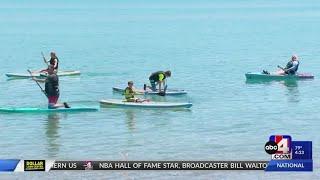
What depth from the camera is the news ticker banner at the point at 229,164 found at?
19.0 meters

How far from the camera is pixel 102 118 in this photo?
40406 mm

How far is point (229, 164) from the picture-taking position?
70.3 feet

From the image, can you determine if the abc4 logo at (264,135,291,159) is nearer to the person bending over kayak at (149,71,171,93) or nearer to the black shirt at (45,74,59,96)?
the black shirt at (45,74,59,96)

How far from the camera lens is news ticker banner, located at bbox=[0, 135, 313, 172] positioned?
1902 centimetres

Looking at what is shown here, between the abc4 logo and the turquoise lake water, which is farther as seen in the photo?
the turquoise lake water

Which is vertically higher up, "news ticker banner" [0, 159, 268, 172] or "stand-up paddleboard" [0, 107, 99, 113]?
"stand-up paddleboard" [0, 107, 99, 113]

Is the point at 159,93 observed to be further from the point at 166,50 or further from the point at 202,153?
the point at 166,50

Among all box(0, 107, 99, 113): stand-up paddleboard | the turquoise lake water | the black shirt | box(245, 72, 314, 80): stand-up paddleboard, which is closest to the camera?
the turquoise lake water

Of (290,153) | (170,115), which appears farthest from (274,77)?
(290,153)

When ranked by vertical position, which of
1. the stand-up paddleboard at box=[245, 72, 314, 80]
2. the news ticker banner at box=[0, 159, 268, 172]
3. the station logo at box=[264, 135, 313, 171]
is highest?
the stand-up paddleboard at box=[245, 72, 314, 80]

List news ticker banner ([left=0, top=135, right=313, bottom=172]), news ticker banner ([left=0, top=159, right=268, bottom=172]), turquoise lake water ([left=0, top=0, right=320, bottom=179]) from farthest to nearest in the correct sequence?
turquoise lake water ([left=0, top=0, right=320, bottom=179]) → news ticker banner ([left=0, top=159, right=268, bottom=172]) → news ticker banner ([left=0, top=135, right=313, bottom=172])

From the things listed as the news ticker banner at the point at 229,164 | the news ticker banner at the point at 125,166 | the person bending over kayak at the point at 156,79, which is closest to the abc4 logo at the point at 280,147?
the news ticker banner at the point at 229,164

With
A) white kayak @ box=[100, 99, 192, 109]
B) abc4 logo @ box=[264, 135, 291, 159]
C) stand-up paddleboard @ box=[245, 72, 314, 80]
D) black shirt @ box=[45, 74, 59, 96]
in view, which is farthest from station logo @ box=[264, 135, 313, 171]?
stand-up paddleboard @ box=[245, 72, 314, 80]

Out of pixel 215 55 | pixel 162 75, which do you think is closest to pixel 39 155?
pixel 162 75
